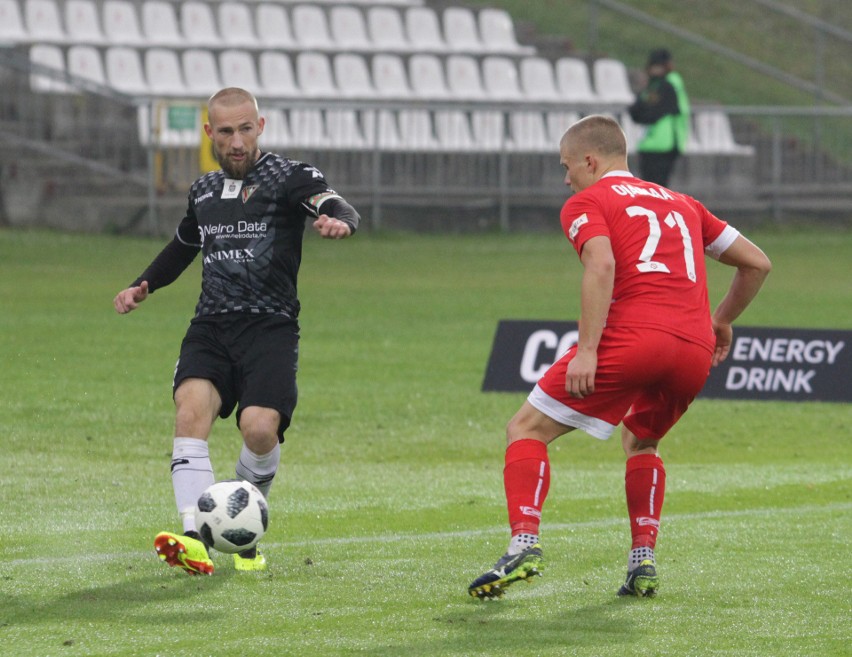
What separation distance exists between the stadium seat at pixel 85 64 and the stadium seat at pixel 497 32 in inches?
269

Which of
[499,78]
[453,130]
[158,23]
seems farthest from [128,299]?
[499,78]

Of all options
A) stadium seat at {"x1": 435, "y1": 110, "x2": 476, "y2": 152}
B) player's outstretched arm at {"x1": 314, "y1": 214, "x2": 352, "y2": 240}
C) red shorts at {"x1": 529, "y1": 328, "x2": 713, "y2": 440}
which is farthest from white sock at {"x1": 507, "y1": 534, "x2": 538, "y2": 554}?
stadium seat at {"x1": 435, "y1": 110, "x2": 476, "y2": 152}

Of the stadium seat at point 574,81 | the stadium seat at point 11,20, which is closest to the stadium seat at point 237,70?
the stadium seat at point 11,20

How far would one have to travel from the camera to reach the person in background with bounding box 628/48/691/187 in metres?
20.5

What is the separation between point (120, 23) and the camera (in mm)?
24531

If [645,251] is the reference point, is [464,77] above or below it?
above

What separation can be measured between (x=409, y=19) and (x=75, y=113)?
7.14 m

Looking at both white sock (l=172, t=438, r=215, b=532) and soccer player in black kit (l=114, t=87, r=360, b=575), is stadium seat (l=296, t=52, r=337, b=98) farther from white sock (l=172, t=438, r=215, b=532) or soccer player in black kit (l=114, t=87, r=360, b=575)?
white sock (l=172, t=438, r=215, b=532)

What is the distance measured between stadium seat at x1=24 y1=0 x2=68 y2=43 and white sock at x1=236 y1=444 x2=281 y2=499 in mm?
18548

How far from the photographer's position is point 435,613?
18.0 feet

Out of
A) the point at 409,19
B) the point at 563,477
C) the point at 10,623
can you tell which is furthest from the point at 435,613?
the point at 409,19

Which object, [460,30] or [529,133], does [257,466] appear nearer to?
[529,133]

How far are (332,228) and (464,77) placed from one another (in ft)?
65.3

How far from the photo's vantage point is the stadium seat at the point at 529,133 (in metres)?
22.8
